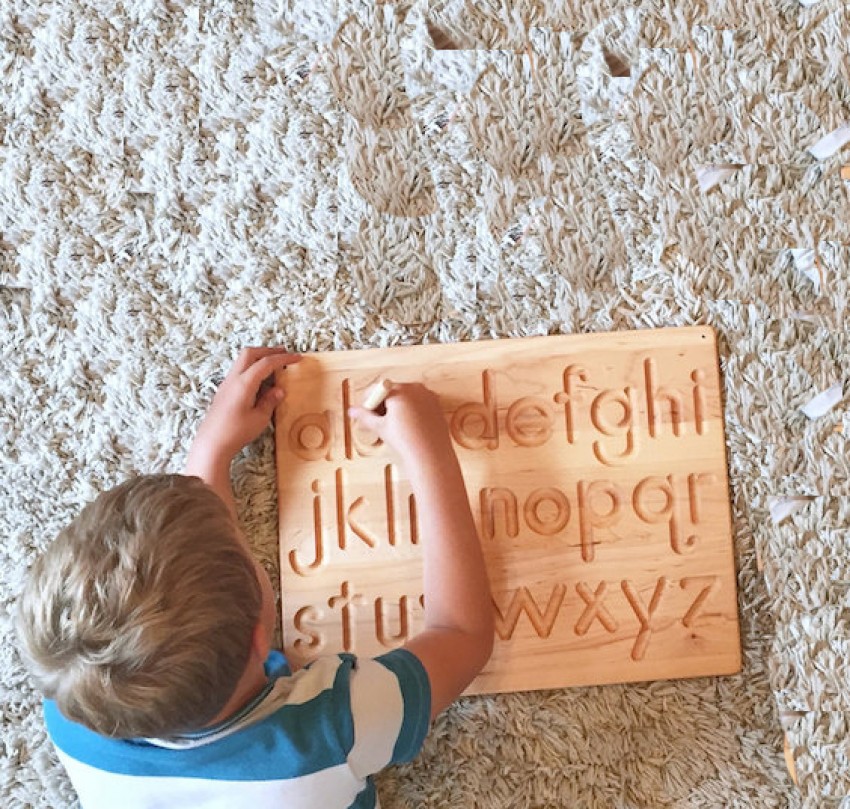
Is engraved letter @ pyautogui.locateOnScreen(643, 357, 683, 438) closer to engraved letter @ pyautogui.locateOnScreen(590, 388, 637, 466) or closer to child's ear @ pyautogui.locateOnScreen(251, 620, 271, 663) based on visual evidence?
engraved letter @ pyautogui.locateOnScreen(590, 388, 637, 466)

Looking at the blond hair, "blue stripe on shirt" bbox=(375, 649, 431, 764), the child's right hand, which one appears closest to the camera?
the blond hair

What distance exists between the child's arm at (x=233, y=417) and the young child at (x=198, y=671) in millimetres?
136

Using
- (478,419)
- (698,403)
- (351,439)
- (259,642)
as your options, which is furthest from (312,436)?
(698,403)

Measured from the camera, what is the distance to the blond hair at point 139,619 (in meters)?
0.53

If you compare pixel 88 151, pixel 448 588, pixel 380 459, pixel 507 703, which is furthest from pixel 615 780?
pixel 88 151

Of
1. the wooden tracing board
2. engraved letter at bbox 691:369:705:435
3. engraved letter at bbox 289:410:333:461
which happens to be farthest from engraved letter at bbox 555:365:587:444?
engraved letter at bbox 289:410:333:461

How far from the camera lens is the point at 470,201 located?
0.86 meters

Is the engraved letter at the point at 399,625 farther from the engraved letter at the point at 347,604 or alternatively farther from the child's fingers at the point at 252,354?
the child's fingers at the point at 252,354

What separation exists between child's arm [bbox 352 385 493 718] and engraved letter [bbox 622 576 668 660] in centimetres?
14

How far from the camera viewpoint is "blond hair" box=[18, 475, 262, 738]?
1.74 feet

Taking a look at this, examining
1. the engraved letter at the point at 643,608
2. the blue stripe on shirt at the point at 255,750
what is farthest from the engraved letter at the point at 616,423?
the blue stripe on shirt at the point at 255,750

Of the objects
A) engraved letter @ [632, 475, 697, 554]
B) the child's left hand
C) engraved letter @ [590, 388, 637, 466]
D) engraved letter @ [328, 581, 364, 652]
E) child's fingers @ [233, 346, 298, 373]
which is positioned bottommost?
engraved letter @ [328, 581, 364, 652]

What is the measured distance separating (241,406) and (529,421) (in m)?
0.27

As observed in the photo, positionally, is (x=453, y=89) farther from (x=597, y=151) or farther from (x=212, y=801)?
(x=212, y=801)
